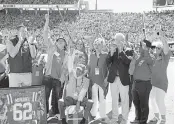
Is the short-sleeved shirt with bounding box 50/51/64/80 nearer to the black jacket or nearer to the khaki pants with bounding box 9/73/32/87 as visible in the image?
the khaki pants with bounding box 9/73/32/87

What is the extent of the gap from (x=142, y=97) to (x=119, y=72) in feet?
2.01

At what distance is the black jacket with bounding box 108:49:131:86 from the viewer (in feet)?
18.5

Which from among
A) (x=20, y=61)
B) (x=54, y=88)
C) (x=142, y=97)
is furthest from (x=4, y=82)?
(x=142, y=97)

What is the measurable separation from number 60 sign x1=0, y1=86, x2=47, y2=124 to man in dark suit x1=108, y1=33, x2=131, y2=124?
151cm

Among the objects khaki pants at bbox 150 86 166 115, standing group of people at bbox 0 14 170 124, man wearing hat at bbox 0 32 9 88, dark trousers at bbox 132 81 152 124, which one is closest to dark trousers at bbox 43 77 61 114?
standing group of people at bbox 0 14 170 124

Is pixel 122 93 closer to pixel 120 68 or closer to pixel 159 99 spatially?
pixel 120 68

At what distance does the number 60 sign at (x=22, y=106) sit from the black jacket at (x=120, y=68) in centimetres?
149

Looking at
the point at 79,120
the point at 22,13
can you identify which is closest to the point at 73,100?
the point at 79,120

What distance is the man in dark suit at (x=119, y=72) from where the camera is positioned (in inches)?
221

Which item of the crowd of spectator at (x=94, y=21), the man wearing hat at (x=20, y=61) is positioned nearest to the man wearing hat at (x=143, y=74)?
the man wearing hat at (x=20, y=61)

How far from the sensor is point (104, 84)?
5.97 metres

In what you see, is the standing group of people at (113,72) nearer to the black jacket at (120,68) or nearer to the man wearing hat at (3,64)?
the black jacket at (120,68)

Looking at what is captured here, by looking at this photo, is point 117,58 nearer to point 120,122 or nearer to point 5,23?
point 120,122

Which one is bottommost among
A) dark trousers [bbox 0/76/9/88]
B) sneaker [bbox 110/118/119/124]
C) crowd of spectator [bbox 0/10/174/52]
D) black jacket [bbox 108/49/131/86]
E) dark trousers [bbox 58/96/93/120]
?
sneaker [bbox 110/118/119/124]
